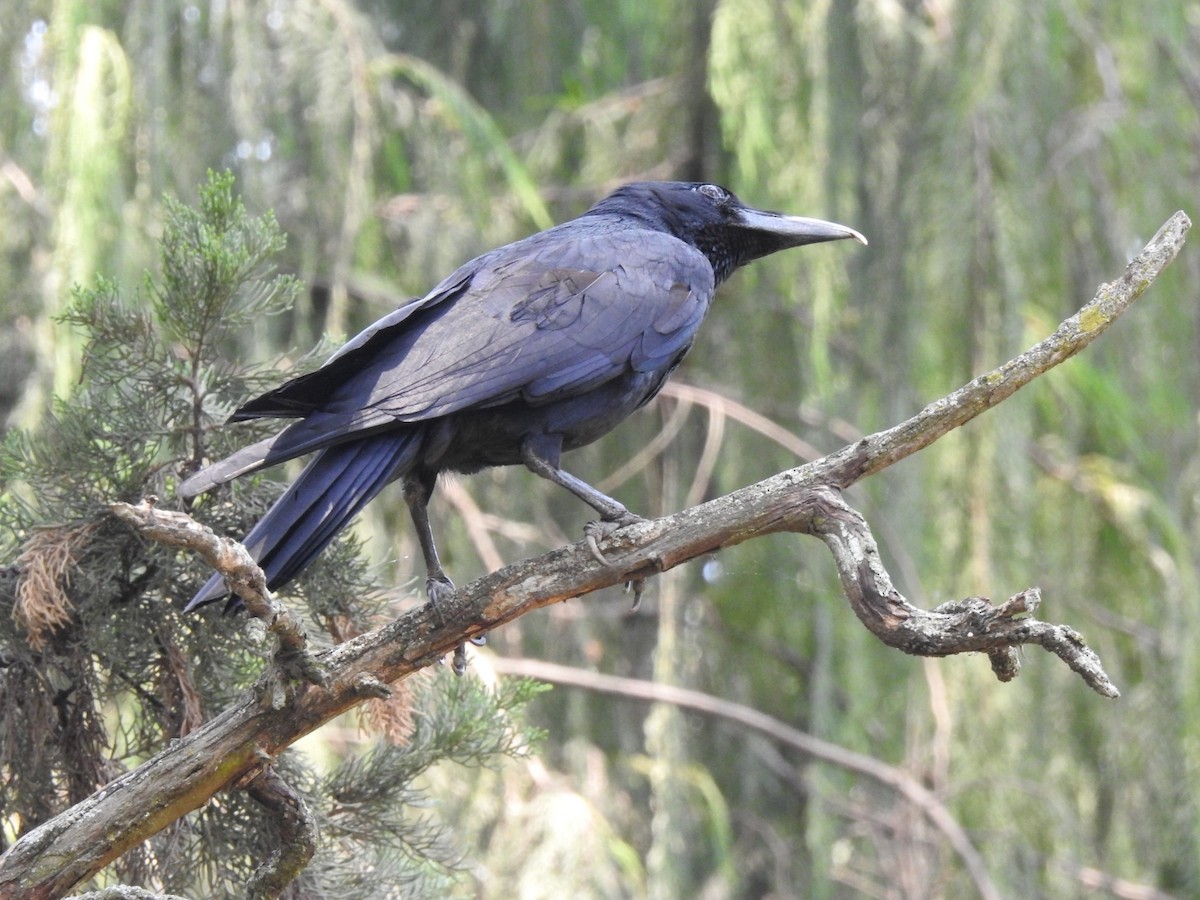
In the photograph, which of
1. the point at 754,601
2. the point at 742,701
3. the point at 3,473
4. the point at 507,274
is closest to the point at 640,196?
the point at 507,274

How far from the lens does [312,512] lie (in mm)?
2609

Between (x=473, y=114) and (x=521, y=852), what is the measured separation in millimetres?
2483

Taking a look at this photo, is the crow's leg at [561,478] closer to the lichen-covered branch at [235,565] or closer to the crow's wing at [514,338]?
the crow's wing at [514,338]

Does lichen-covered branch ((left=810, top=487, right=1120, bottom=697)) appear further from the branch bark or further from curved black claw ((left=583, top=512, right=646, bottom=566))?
curved black claw ((left=583, top=512, right=646, bottom=566))

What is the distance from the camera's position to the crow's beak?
3988mm

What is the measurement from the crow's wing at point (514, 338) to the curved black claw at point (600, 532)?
1.41 feet

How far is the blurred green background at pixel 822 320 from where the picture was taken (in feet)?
14.8

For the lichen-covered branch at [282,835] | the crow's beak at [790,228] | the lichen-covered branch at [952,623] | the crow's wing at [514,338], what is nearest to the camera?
the lichen-covered branch at [952,623]

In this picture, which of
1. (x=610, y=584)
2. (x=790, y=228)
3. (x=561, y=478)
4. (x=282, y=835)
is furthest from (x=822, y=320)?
(x=282, y=835)

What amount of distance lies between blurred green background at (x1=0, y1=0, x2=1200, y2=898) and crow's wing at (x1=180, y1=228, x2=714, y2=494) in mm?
1117

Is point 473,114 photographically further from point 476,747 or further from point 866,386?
point 476,747

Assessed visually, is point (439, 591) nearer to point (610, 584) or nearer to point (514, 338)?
point (610, 584)

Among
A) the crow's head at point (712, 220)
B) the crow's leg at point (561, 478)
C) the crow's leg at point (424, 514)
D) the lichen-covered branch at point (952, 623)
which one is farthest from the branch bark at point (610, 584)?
the crow's head at point (712, 220)

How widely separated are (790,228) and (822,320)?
2.61ft
